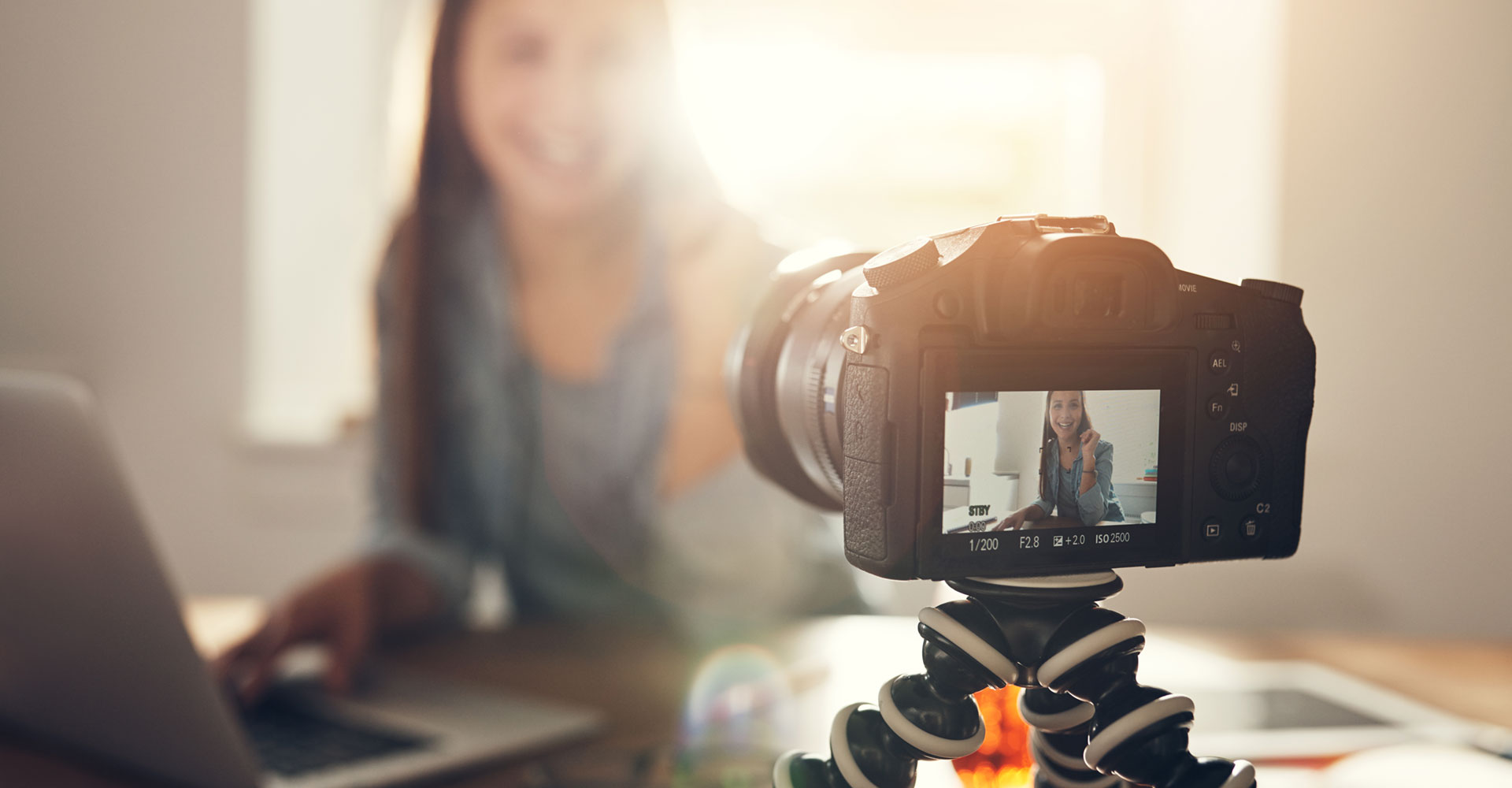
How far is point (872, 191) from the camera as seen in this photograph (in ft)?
5.75

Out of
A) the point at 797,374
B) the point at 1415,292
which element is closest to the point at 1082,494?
the point at 797,374

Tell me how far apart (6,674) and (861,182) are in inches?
57.0

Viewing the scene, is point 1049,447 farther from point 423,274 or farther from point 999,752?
point 423,274

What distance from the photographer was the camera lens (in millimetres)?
389

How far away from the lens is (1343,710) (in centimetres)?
70

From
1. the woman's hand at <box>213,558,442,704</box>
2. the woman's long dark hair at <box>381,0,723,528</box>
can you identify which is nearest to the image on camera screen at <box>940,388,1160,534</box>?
the woman's hand at <box>213,558,442,704</box>

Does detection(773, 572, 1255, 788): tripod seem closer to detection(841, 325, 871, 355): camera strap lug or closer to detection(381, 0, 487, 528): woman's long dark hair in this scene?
detection(841, 325, 871, 355): camera strap lug

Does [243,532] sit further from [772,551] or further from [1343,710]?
[1343,710]

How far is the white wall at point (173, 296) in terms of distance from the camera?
1804mm

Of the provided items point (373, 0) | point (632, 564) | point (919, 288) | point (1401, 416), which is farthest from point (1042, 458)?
point (373, 0)

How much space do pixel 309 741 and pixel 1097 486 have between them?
1.72 ft

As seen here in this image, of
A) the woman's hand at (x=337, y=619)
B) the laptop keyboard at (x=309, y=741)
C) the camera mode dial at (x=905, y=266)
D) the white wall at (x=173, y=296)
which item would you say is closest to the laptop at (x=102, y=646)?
the laptop keyboard at (x=309, y=741)

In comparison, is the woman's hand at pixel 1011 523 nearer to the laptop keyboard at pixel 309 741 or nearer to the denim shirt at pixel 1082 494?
the denim shirt at pixel 1082 494

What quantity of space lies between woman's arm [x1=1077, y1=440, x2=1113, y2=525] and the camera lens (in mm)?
91
